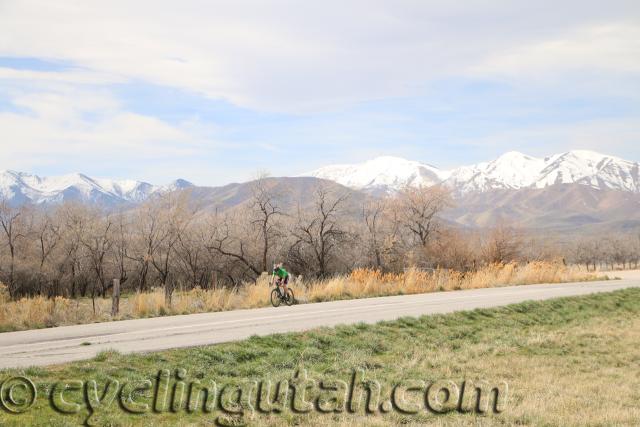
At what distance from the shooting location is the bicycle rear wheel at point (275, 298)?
66.2ft

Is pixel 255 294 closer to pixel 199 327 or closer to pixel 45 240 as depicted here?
pixel 199 327

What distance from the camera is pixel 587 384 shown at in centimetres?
1003

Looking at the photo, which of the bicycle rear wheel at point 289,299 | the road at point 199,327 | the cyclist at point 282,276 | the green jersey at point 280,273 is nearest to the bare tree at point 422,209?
the road at point 199,327

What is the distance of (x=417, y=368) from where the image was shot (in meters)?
10.7

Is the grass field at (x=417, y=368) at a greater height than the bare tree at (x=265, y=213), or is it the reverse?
the bare tree at (x=265, y=213)

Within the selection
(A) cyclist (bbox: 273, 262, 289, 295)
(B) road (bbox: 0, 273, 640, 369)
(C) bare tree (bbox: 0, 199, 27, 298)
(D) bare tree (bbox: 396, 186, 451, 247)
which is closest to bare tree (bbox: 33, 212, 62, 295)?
(C) bare tree (bbox: 0, 199, 27, 298)

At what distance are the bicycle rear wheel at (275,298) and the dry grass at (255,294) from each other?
28 centimetres

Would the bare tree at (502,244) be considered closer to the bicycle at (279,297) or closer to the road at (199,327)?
the road at (199,327)

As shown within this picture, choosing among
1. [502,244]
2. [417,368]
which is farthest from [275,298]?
[502,244]

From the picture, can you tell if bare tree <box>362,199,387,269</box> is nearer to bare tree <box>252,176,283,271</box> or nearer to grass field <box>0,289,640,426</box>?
bare tree <box>252,176,283,271</box>

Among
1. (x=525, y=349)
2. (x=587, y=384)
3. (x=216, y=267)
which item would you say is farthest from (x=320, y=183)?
(x=587, y=384)

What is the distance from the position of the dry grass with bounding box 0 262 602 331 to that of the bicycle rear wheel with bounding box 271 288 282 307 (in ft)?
0.93

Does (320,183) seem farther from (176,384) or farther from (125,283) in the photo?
(176,384)

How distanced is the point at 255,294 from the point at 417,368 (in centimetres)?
1101
